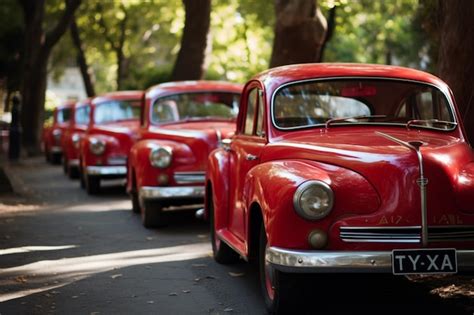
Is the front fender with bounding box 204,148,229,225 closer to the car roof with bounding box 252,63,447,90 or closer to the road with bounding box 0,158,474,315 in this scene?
the road with bounding box 0,158,474,315

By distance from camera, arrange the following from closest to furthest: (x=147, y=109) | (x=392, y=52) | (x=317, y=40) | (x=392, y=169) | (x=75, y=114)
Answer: (x=392, y=169)
(x=147, y=109)
(x=317, y=40)
(x=75, y=114)
(x=392, y=52)

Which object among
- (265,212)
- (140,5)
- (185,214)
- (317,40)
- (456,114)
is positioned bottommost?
(185,214)

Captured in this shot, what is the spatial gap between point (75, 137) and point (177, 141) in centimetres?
930

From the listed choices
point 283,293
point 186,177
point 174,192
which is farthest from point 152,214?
point 283,293

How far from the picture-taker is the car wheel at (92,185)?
52.9ft

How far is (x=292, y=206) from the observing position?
222 inches

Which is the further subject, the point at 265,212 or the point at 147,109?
the point at 147,109

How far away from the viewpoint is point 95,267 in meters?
8.50

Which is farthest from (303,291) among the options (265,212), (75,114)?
(75,114)

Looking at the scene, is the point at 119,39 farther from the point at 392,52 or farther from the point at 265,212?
the point at 265,212

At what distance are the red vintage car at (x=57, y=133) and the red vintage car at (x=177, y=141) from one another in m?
13.6

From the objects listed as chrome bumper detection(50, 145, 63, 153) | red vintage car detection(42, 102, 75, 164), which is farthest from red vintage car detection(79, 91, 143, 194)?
chrome bumper detection(50, 145, 63, 153)

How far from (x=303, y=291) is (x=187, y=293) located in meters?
1.59

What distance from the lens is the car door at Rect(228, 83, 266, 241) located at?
7.22 meters
